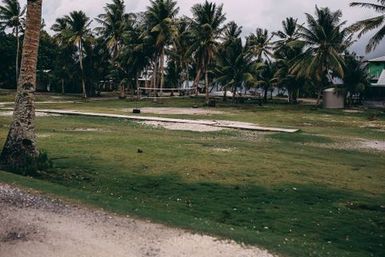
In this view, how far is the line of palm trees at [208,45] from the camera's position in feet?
167

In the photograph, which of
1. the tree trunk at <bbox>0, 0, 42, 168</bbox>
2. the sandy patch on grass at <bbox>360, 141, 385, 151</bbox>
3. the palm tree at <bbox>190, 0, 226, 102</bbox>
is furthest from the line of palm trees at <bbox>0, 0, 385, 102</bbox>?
the tree trunk at <bbox>0, 0, 42, 168</bbox>

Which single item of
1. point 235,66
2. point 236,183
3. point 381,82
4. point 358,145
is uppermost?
point 235,66

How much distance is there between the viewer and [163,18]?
56.6 m

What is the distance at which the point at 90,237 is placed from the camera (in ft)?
26.1

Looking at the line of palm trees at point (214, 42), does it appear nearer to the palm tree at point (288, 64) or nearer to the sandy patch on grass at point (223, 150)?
the palm tree at point (288, 64)

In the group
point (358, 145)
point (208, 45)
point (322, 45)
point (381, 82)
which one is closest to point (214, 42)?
point (208, 45)

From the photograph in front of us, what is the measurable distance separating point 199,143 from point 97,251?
1512 centimetres

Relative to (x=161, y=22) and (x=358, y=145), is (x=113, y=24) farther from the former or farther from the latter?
(x=358, y=145)

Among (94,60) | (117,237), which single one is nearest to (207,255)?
(117,237)

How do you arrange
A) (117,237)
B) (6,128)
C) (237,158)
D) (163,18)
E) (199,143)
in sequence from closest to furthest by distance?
(117,237) < (237,158) < (199,143) < (6,128) < (163,18)

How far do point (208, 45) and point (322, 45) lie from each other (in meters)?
13.1

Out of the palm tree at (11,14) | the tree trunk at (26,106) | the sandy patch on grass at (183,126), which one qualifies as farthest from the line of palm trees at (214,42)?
the tree trunk at (26,106)

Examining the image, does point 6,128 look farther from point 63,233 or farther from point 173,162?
point 63,233

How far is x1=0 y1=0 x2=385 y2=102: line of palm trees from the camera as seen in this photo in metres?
51.0
